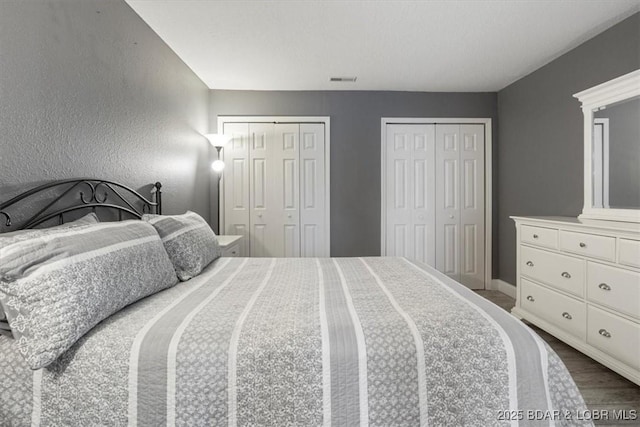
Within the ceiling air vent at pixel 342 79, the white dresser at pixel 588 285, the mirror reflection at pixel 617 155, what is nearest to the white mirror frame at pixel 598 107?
the mirror reflection at pixel 617 155

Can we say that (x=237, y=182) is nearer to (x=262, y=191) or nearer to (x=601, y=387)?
(x=262, y=191)

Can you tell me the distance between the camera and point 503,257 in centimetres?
388

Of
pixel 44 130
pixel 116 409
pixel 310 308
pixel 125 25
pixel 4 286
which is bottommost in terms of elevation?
pixel 116 409

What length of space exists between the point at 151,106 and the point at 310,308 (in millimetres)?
2132

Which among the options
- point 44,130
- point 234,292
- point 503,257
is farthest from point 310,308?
point 503,257

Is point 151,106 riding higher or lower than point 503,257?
higher

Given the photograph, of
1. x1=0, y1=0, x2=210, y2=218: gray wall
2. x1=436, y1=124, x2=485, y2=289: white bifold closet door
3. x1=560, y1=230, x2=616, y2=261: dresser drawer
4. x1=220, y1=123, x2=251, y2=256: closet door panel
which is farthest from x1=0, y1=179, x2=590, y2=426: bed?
x1=436, y1=124, x2=485, y2=289: white bifold closet door

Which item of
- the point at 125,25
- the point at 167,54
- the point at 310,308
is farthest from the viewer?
the point at 167,54

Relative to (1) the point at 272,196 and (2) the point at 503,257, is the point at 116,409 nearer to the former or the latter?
(1) the point at 272,196

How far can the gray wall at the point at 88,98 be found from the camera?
1353 mm

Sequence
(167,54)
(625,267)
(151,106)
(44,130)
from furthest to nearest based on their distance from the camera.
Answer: (167,54) < (151,106) < (625,267) < (44,130)

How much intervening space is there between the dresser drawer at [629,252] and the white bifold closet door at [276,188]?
2.68 metres

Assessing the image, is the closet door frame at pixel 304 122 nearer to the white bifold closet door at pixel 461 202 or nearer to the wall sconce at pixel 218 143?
the wall sconce at pixel 218 143

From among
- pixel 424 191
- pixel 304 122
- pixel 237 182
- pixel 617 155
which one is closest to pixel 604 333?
pixel 617 155
